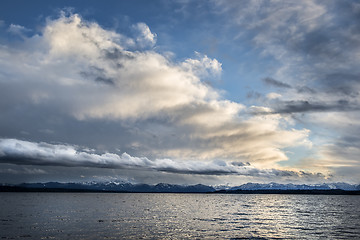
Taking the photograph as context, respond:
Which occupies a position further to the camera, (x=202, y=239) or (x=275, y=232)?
(x=275, y=232)

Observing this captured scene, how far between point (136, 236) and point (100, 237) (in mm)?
6909

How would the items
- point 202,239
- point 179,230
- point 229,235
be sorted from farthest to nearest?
point 179,230, point 229,235, point 202,239

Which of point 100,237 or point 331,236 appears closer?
point 100,237

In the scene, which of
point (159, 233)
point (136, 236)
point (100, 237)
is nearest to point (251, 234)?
point (159, 233)

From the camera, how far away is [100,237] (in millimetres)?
50500

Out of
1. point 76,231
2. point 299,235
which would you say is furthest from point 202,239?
point 76,231

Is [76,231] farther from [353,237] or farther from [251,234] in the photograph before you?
[353,237]

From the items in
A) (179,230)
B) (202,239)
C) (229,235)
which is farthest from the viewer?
(179,230)

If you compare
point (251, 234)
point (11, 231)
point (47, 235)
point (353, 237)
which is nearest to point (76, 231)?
point (47, 235)

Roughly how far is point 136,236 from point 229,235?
19.0m

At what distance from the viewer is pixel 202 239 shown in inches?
1956

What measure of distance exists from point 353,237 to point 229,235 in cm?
2654

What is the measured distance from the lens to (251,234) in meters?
56.6

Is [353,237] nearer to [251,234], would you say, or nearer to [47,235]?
[251,234]
